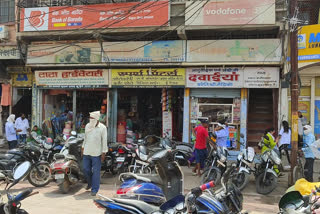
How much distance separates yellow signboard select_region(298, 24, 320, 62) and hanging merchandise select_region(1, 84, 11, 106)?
13149 millimetres

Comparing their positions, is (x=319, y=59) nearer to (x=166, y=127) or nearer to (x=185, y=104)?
(x=185, y=104)

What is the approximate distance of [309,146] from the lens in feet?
26.9

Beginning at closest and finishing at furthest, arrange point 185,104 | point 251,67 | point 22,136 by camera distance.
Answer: point 251,67, point 185,104, point 22,136

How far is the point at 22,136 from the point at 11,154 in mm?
6002

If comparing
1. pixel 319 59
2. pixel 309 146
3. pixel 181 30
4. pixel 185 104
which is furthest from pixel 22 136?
pixel 319 59

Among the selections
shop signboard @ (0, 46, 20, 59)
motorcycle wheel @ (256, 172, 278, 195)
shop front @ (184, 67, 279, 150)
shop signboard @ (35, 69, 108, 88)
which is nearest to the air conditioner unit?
shop signboard @ (0, 46, 20, 59)

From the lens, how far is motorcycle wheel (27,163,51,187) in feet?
26.2

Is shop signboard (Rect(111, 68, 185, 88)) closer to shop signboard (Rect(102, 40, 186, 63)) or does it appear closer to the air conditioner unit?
shop signboard (Rect(102, 40, 186, 63))

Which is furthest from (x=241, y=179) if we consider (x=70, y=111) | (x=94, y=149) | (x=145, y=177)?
(x=70, y=111)

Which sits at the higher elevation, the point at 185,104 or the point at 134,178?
the point at 185,104

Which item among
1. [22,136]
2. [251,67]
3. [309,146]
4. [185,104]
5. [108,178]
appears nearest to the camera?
[309,146]

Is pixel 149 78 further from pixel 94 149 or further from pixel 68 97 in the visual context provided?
pixel 94 149

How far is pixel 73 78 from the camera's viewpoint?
13320 millimetres

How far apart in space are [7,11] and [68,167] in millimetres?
10578
